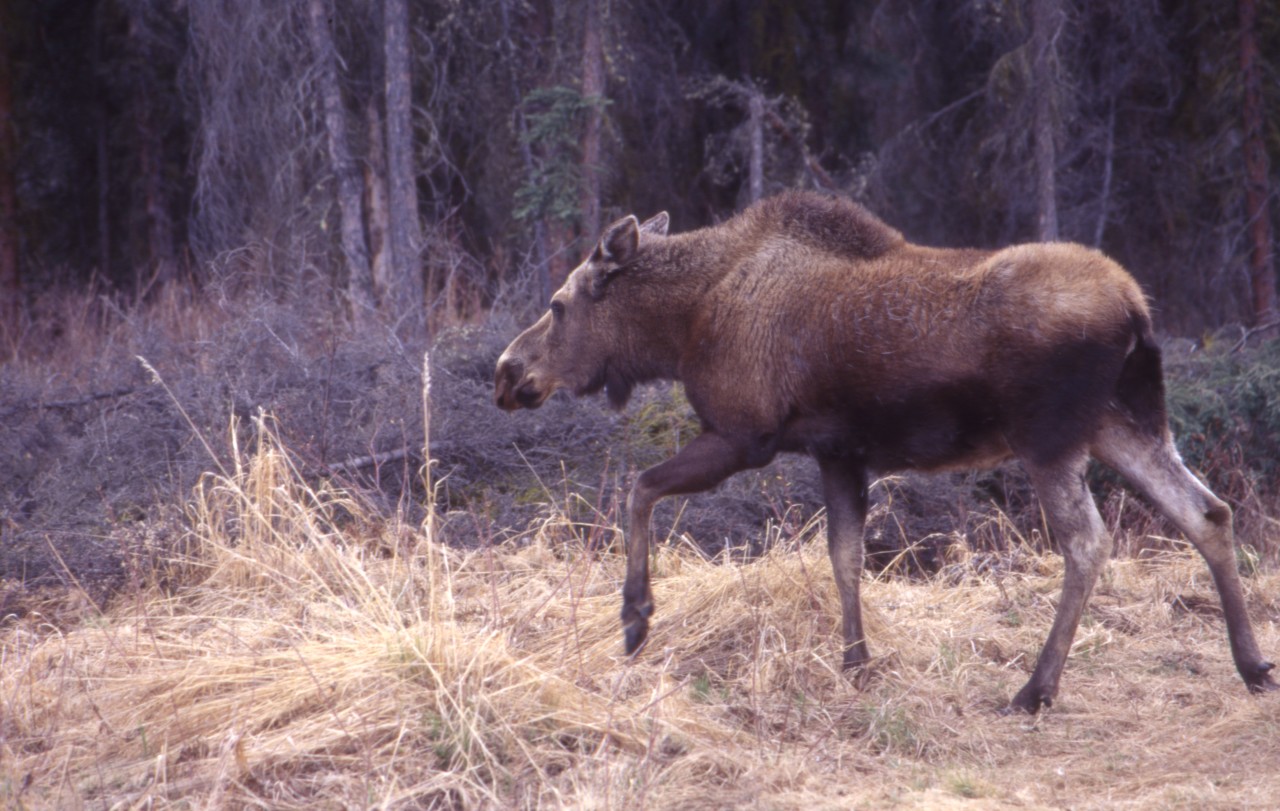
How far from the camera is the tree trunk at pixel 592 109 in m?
16.9

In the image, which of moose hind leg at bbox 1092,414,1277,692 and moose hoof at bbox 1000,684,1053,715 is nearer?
moose hoof at bbox 1000,684,1053,715

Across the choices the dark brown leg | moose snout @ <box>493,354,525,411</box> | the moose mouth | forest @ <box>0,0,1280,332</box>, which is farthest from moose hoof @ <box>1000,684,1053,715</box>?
forest @ <box>0,0,1280,332</box>

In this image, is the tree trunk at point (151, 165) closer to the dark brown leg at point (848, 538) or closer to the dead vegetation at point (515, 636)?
the dead vegetation at point (515, 636)

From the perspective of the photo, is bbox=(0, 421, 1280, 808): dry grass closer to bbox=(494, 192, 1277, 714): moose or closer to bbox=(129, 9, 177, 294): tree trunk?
bbox=(494, 192, 1277, 714): moose

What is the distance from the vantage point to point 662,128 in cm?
2020

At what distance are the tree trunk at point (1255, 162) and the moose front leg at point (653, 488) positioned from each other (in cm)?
1400

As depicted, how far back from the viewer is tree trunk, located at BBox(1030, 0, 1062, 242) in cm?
1731

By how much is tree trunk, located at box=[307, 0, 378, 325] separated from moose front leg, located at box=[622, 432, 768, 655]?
35.1 feet

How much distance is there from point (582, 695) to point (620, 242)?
8.55 ft

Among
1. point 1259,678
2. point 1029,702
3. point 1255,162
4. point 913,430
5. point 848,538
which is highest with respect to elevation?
point 913,430

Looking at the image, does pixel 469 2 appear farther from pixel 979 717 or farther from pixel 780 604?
pixel 979 717

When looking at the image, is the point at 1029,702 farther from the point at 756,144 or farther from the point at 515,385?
the point at 756,144

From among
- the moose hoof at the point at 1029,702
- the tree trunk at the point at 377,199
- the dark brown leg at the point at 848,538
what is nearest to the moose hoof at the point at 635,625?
the dark brown leg at the point at 848,538

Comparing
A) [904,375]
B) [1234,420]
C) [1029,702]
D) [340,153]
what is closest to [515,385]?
[904,375]
